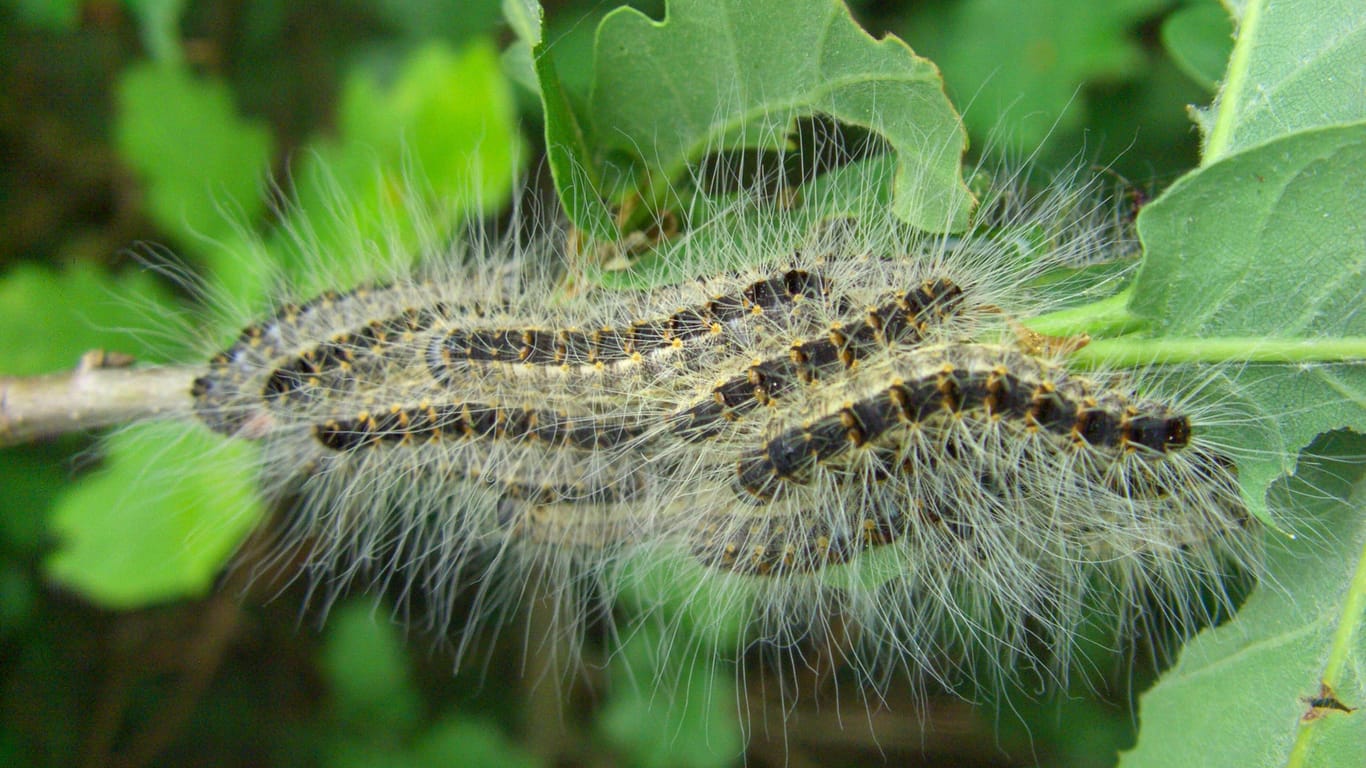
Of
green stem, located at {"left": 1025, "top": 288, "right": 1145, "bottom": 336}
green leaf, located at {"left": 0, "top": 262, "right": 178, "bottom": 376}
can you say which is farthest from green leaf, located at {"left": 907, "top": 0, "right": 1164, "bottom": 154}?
green leaf, located at {"left": 0, "top": 262, "right": 178, "bottom": 376}

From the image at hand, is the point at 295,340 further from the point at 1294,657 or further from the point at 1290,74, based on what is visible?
the point at 1294,657

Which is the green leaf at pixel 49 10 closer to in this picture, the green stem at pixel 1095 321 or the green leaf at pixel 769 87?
the green leaf at pixel 769 87

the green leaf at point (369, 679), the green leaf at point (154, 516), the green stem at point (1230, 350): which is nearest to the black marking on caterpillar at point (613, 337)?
the green stem at point (1230, 350)

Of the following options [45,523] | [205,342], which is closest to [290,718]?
[45,523]

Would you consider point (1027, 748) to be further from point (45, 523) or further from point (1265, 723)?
point (45, 523)

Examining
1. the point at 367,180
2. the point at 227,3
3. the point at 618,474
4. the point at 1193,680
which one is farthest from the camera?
the point at 227,3

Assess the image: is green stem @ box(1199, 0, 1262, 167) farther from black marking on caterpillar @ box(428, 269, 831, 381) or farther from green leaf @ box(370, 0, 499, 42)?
green leaf @ box(370, 0, 499, 42)
